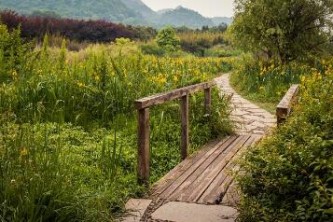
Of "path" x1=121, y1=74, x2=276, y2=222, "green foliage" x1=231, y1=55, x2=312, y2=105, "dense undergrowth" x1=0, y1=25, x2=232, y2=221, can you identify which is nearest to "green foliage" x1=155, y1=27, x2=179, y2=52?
"green foliage" x1=231, y1=55, x2=312, y2=105

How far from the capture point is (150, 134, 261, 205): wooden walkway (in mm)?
4219

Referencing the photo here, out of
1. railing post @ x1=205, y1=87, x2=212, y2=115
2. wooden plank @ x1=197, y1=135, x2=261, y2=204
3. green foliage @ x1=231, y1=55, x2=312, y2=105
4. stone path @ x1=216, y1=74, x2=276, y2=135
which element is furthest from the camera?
green foliage @ x1=231, y1=55, x2=312, y2=105

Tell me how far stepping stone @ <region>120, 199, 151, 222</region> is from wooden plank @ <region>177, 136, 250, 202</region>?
36cm

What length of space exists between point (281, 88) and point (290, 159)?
829 cm

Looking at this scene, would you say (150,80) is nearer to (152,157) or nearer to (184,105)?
(184,105)

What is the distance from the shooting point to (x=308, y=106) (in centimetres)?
382

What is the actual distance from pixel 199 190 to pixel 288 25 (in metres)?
10.0

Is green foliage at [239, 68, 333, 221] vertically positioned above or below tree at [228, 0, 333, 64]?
below

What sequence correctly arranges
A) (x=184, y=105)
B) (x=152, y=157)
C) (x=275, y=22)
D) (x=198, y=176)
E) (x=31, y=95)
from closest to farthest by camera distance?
(x=198, y=176) < (x=152, y=157) < (x=184, y=105) < (x=31, y=95) < (x=275, y=22)

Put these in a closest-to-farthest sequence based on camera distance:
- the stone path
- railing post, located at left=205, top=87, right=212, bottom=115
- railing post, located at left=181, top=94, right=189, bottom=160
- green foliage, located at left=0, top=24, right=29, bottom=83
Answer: railing post, located at left=181, top=94, right=189, bottom=160
green foliage, located at left=0, top=24, right=29, bottom=83
railing post, located at left=205, top=87, right=212, bottom=115
the stone path

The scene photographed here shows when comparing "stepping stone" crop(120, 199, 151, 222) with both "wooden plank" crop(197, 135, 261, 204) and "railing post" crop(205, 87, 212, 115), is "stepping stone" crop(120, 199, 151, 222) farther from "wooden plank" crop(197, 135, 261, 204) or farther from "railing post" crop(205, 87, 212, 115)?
"railing post" crop(205, 87, 212, 115)

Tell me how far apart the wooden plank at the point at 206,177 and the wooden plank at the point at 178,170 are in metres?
0.24

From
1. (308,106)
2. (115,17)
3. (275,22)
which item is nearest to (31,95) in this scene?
(308,106)

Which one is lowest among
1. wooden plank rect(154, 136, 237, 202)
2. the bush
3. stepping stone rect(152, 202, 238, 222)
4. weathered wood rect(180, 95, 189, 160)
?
stepping stone rect(152, 202, 238, 222)
